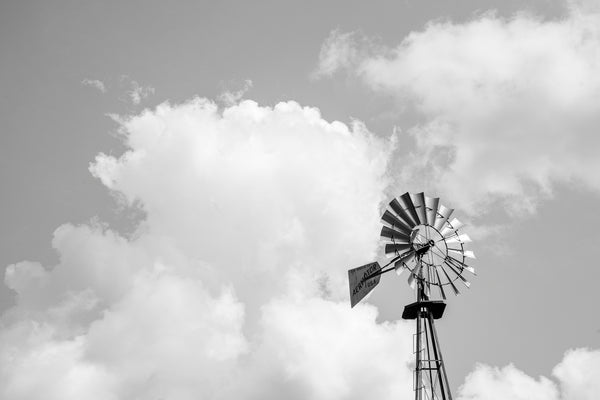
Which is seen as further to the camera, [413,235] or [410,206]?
[413,235]

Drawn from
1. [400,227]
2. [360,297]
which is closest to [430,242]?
[400,227]

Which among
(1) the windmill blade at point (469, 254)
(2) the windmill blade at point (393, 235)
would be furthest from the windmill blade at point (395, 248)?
(1) the windmill blade at point (469, 254)

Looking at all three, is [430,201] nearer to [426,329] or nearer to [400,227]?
[400,227]

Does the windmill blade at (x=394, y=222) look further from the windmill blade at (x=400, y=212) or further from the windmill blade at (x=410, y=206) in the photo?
the windmill blade at (x=410, y=206)

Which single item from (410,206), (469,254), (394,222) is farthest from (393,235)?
(469,254)

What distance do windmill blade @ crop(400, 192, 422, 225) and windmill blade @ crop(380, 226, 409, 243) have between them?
68cm

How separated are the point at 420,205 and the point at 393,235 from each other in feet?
4.71

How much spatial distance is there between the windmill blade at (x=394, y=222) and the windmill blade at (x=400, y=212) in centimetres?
13

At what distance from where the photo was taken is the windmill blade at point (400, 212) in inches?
834

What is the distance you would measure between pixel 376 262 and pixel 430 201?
2922mm

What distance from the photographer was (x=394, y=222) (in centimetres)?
2134

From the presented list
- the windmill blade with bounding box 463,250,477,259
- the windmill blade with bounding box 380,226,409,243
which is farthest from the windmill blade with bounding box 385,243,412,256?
the windmill blade with bounding box 463,250,477,259

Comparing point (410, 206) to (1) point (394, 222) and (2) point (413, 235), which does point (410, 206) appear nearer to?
(1) point (394, 222)

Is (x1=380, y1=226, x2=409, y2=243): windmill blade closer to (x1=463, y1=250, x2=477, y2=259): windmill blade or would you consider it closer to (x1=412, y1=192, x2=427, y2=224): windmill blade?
(x1=412, y1=192, x2=427, y2=224): windmill blade
